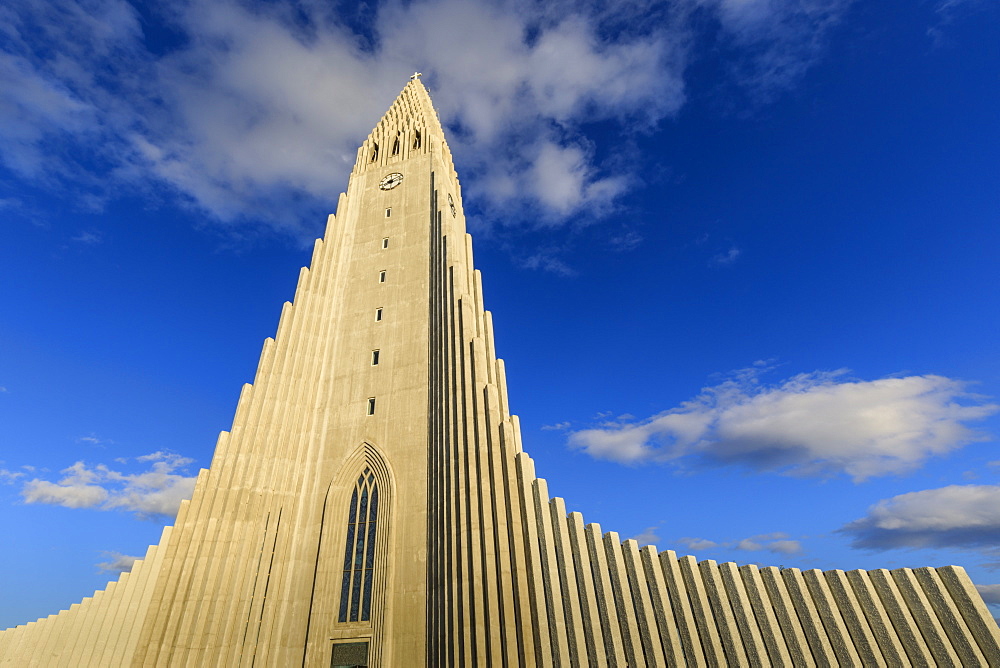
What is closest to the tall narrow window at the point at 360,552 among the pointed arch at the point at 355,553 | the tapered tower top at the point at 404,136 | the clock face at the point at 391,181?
the pointed arch at the point at 355,553

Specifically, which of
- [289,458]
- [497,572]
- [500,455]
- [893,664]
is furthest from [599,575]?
[289,458]

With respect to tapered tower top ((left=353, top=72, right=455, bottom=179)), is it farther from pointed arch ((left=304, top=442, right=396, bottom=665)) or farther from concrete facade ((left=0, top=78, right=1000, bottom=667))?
pointed arch ((left=304, top=442, right=396, bottom=665))

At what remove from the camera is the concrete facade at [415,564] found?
46.4 feet

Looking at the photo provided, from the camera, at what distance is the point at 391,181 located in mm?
32594

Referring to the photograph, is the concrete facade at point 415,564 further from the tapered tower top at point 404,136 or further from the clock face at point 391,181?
the tapered tower top at point 404,136

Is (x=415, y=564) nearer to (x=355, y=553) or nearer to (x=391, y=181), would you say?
(x=355, y=553)

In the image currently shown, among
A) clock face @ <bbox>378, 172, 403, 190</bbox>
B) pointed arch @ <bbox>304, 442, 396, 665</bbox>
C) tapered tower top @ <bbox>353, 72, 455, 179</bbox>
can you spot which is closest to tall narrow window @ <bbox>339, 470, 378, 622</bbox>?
pointed arch @ <bbox>304, 442, 396, 665</bbox>

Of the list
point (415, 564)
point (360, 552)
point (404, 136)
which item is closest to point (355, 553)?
point (360, 552)

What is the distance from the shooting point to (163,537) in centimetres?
2056

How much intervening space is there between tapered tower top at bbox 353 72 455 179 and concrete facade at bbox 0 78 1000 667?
7782 millimetres

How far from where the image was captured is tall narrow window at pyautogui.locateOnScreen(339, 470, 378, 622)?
1914cm

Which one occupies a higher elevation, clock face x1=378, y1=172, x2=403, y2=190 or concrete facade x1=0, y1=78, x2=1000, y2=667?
clock face x1=378, y1=172, x2=403, y2=190

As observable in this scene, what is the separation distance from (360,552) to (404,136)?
26.4 metres

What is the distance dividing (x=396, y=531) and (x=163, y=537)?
29.7 ft
